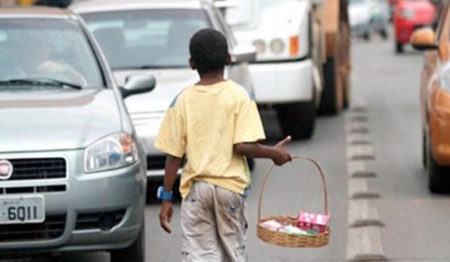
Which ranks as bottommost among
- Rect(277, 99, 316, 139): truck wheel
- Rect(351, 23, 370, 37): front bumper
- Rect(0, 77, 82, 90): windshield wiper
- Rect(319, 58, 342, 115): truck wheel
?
Rect(351, 23, 370, 37): front bumper

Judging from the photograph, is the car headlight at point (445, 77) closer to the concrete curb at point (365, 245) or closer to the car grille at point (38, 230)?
the concrete curb at point (365, 245)

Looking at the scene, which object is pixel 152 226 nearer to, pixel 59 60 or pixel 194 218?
pixel 59 60

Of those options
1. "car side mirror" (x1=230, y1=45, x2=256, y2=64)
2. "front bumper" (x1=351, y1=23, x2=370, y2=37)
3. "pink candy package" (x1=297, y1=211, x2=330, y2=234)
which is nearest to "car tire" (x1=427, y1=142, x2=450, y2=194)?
"car side mirror" (x1=230, y1=45, x2=256, y2=64)

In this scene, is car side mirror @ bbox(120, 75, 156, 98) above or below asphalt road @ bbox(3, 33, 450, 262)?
above

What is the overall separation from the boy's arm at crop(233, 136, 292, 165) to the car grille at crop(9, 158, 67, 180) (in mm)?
1850

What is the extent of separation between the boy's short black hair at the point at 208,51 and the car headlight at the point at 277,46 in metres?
9.68

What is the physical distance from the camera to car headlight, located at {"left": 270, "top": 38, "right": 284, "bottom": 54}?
16688mm

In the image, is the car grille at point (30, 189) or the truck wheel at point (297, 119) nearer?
the car grille at point (30, 189)

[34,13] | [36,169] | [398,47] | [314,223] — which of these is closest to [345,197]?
[34,13]

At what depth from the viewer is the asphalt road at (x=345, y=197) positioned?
33.1 feet

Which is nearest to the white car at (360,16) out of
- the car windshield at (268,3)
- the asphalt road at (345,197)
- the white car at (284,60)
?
the asphalt road at (345,197)

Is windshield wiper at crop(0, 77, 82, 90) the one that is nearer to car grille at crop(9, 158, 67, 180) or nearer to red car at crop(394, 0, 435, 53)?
car grille at crop(9, 158, 67, 180)

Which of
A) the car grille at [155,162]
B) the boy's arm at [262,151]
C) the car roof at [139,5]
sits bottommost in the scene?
the car grille at [155,162]

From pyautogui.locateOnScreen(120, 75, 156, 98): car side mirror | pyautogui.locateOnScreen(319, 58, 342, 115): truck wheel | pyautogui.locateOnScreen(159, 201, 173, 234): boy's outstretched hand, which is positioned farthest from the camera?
pyautogui.locateOnScreen(319, 58, 342, 115): truck wheel
